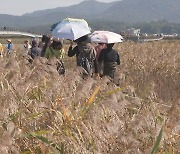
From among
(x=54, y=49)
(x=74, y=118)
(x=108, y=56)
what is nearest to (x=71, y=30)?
(x=54, y=49)

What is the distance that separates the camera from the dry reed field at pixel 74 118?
344 centimetres

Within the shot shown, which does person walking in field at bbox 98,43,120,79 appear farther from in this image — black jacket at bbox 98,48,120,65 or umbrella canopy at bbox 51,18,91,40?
umbrella canopy at bbox 51,18,91,40

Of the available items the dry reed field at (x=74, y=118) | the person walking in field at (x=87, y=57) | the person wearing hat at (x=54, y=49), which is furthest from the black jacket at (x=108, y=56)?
the dry reed field at (x=74, y=118)

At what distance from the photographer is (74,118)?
13.2ft

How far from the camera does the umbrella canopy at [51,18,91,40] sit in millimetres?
9266

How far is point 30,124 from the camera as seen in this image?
414 centimetres

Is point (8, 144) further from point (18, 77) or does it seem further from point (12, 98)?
point (18, 77)

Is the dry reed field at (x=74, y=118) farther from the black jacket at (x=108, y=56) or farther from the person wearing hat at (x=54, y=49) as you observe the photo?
the person wearing hat at (x=54, y=49)

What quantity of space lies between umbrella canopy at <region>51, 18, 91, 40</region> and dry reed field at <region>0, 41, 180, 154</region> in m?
3.41

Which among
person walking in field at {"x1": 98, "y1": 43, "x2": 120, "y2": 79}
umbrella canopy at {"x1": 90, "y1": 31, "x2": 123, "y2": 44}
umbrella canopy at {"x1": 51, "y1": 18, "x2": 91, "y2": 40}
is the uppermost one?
umbrella canopy at {"x1": 51, "y1": 18, "x2": 91, "y2": 40}

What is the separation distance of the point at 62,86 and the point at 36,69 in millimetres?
796

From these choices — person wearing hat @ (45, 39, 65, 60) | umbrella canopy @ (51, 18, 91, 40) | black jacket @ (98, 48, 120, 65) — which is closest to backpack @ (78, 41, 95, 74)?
umbrella canopy @ (51, 18, 91, 40)

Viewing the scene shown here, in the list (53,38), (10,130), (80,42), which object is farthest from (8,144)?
(53,38)

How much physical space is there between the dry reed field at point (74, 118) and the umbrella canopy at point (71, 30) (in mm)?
3408
